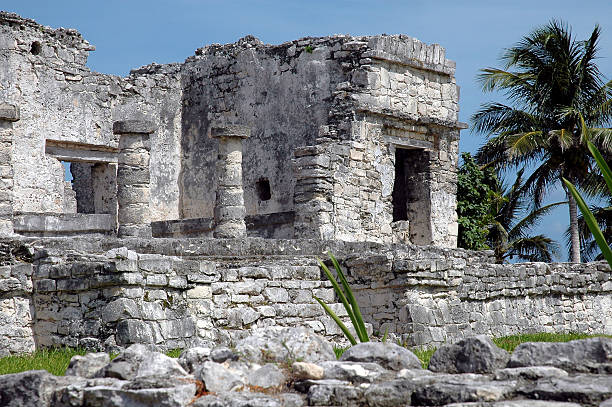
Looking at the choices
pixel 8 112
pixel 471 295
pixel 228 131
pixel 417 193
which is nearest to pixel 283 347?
pixel 471 295

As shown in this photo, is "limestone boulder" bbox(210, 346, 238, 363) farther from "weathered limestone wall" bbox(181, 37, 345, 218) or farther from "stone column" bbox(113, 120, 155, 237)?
"weathered limestone wall" bbox(181, 37, 345, 218)

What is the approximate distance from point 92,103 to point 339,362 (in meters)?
13.3

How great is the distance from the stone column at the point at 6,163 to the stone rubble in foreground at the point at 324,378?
7.30 m

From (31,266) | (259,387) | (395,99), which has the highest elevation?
(395,99)

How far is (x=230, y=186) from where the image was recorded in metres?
14.0

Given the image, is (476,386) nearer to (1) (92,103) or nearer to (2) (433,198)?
(2) (433,198)

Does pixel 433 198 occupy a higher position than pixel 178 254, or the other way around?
pixel 433 198

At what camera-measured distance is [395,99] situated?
15898 millimetres

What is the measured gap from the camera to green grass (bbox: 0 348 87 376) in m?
6.41

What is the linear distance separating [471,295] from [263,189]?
6.77 m

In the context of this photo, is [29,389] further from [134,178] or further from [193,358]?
[134,178]

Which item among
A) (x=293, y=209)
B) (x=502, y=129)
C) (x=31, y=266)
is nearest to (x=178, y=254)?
(x=31, y=266)

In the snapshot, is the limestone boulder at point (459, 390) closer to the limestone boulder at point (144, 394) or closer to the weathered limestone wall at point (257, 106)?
the limestone boulder at point (144, 394)

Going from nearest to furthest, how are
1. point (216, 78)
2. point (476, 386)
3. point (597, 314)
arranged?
point (476, 386), point (597, 314), point (216, 78)
